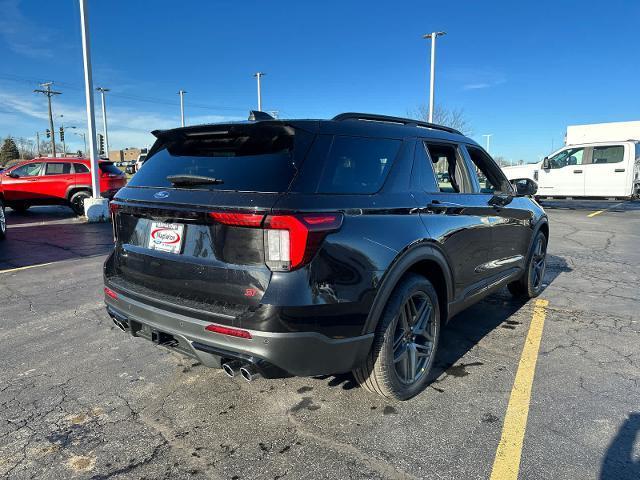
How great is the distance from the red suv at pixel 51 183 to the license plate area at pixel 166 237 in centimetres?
1262

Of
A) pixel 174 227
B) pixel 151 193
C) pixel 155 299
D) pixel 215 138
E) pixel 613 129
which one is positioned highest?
pixel 613 129

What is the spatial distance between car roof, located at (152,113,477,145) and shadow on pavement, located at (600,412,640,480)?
2225 millimetres

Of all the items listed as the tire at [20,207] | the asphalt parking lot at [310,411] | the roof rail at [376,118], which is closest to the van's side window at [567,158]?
the asphalt parking lot at [310,411]

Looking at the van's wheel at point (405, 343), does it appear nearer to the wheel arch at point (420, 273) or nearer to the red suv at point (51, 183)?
the wheel arch at point (420, 273)

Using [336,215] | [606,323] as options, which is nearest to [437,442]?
[336,215]

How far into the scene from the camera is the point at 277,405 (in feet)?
9.82

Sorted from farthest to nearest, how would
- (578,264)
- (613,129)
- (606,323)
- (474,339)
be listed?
(613,129), (578,264), (606,323), (474,339)

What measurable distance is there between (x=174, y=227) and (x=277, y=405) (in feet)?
4.34

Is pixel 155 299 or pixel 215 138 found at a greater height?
pixel 215 138

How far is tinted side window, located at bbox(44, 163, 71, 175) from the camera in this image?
559 inches

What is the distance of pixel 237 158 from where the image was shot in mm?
2668

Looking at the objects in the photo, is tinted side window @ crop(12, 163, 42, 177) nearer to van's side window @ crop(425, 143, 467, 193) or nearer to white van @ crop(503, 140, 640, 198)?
van's side window @ crop(425, 143, 467, 193)

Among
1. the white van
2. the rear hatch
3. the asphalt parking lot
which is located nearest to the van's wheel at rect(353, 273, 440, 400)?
the asphalt parking lot

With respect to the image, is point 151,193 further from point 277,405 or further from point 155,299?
point 277,405
